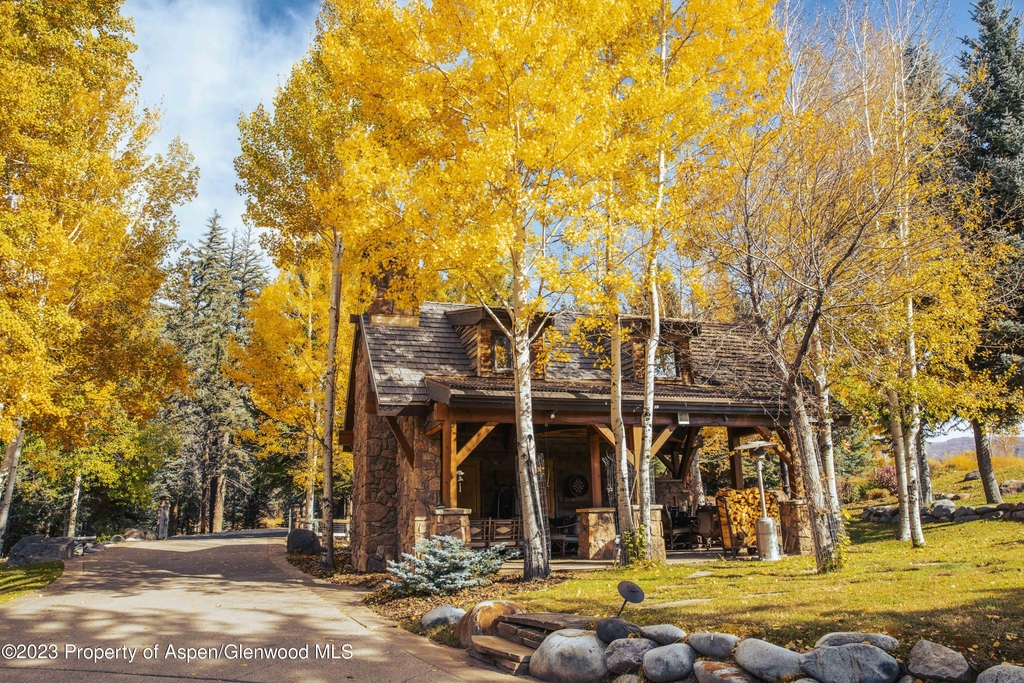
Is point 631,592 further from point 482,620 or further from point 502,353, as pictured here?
point 502,353

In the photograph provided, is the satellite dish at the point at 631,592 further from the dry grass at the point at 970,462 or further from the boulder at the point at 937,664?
the dry grass at the point at 970,462

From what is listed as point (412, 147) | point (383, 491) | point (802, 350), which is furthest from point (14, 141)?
point (802, 350)

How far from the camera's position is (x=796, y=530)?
11688 mm

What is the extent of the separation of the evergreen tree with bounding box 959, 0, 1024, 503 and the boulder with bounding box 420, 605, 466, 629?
42.0 ft

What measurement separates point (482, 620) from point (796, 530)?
24.4 ft

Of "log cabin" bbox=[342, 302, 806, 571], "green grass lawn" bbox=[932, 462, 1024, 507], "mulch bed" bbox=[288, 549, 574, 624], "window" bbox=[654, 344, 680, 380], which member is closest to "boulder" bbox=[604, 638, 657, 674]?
"mulch bed" bbox=[288, 549, 574, 624]

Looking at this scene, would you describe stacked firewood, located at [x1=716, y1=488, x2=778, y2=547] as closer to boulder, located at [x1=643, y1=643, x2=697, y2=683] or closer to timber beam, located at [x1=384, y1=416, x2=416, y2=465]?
timber beam, located at [x1=384, y1=416, x2=416, y2=465]

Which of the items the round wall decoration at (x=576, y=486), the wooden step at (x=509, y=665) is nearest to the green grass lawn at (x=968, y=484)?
the round wall decoration at (x=576, y=486)

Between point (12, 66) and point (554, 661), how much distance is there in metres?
11.6

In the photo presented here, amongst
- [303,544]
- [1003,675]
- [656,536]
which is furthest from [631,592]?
[303,544]

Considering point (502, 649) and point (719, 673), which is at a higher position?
point (719, 673)

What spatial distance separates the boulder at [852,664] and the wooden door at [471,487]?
11.0m

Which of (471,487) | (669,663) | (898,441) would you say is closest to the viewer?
(669,663)

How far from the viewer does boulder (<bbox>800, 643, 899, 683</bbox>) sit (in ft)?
13.2
